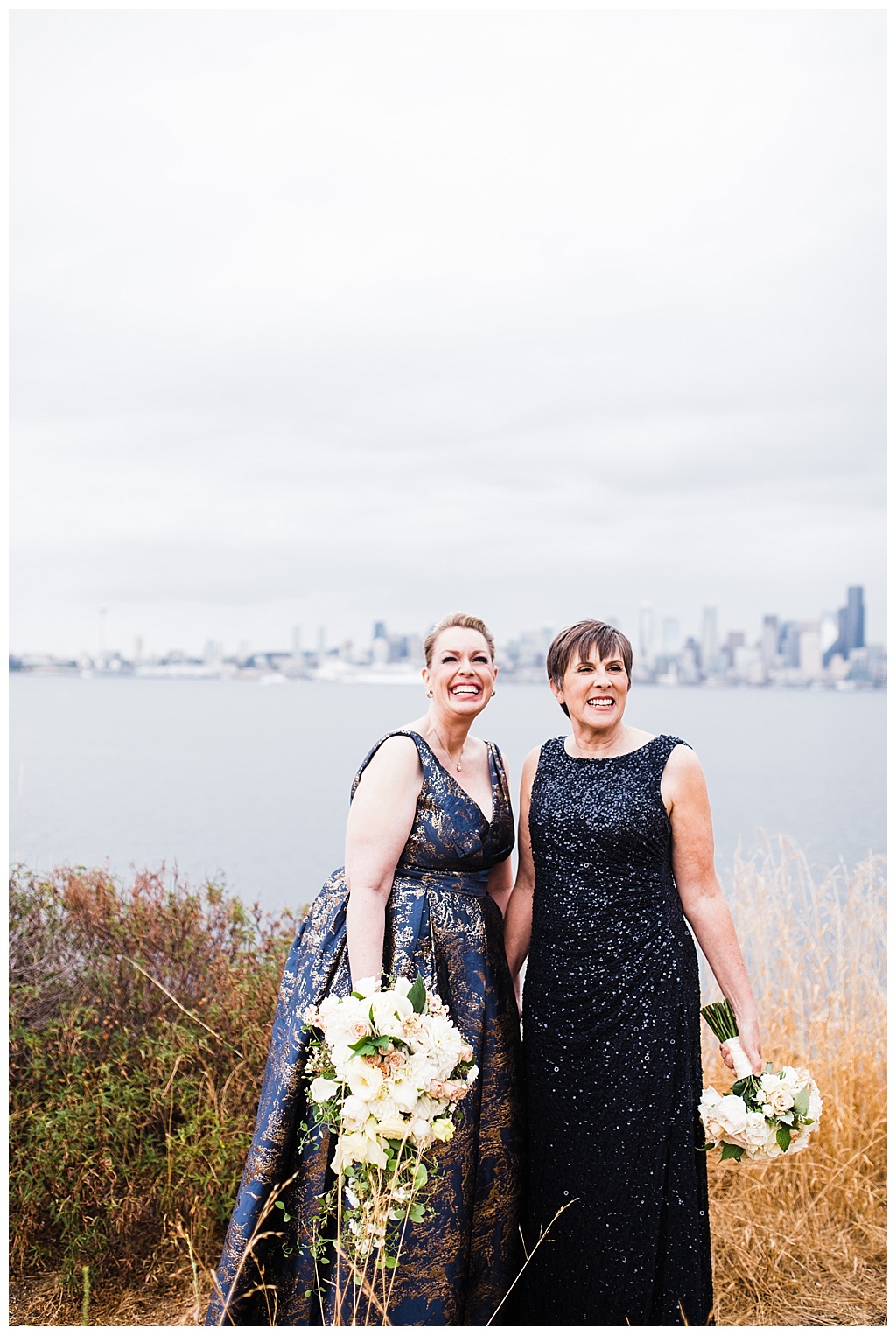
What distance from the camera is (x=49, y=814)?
45.0 feet

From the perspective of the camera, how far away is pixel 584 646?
2.69m

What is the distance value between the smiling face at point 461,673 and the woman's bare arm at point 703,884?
1.83 ft

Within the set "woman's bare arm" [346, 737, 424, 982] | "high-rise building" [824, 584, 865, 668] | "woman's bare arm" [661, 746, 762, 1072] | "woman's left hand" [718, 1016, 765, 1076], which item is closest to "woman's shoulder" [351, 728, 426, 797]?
"woman's bare arm" [346, 737, 424, 982]

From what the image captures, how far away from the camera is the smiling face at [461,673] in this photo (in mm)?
2654

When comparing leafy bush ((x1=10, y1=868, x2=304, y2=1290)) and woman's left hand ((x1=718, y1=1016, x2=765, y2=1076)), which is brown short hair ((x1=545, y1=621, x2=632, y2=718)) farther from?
leafy bush ((x1=10, y1=868, x2=304, y2=1290))

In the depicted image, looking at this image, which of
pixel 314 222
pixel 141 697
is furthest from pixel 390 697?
pixel 314 222

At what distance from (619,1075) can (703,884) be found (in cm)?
57

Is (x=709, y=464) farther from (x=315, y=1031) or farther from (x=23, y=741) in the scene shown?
(x=315, y=1031)

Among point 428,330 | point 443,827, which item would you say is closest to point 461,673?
point 443,827

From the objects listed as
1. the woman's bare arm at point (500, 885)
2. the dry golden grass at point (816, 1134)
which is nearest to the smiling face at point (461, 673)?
the woman's bare arm at point (500, 885)

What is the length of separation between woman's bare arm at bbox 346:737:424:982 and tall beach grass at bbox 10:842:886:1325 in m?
1.21

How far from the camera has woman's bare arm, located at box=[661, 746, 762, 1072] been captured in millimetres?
2619

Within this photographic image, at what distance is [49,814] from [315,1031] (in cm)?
1230

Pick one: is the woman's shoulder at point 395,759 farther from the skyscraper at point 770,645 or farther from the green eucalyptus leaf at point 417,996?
the skyscraper at point 770,645
